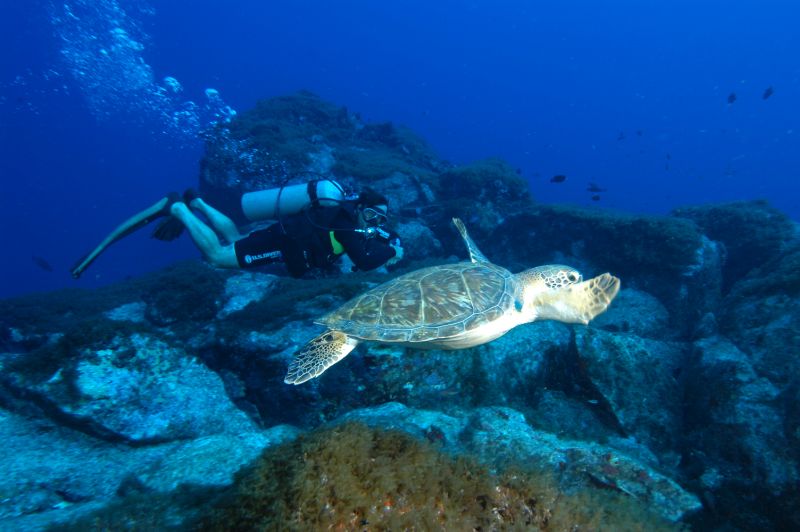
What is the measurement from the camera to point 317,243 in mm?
5898

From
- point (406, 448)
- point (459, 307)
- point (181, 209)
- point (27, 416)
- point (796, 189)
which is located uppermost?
point (181, 209)

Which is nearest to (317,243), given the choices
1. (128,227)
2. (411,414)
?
(411,414)

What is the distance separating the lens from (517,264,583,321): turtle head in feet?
14.9

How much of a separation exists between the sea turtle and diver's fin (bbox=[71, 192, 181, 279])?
5124 mm

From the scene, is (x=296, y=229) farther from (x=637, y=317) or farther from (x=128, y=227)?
(x=637, y=317)

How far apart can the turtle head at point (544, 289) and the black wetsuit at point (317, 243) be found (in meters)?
2.03

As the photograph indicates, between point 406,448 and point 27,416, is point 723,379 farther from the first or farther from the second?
point 27,416

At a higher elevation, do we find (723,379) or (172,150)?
(172,150)

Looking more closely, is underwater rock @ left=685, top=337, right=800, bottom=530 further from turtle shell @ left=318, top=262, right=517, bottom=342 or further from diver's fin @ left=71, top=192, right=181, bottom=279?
diver's fin @ left=71, top=192, right=181, bottom=279

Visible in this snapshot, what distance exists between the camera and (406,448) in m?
2.56

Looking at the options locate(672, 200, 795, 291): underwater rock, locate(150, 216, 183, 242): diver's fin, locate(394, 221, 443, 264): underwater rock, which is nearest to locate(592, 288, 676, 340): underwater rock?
locate(672, 200, 795, 291): underwater rock

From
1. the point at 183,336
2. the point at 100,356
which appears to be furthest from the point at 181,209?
the point at 100,356

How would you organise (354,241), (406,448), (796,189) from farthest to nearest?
(796,189) < (354,241) < (406,448)

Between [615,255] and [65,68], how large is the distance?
340 ft
